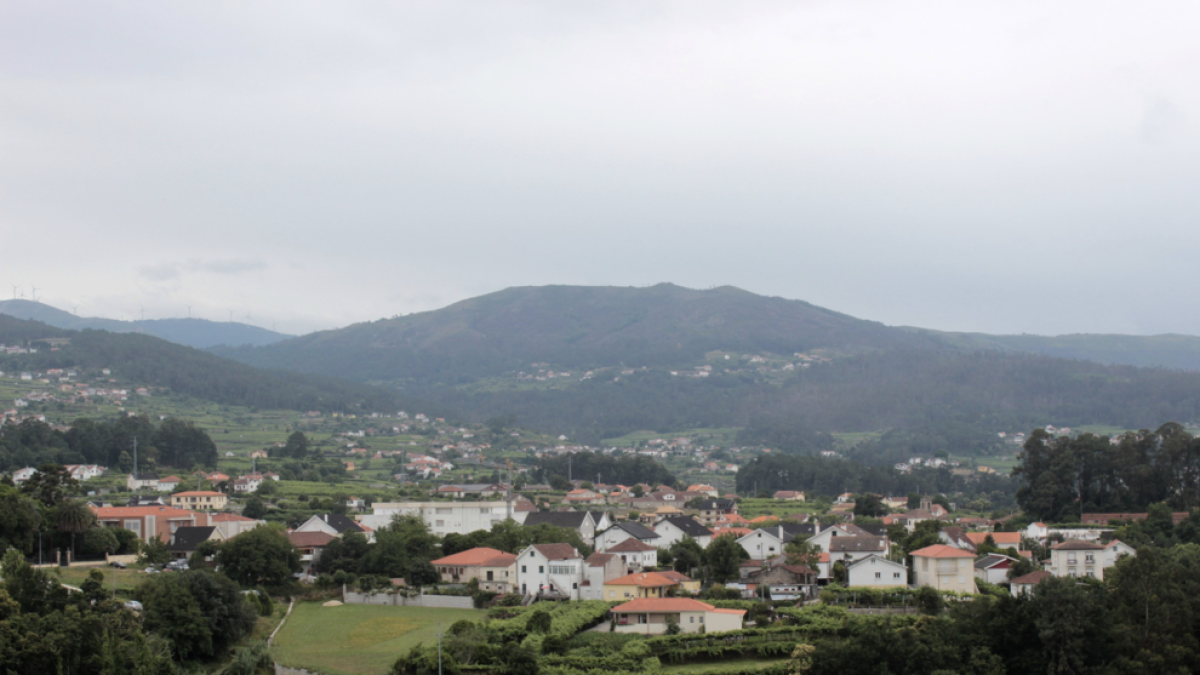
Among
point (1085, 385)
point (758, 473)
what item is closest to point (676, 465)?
point (758, 473)

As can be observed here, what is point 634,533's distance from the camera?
155ft

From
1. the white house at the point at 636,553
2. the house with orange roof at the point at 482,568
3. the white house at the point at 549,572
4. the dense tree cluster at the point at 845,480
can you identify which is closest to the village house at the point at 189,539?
the house with orange roof at the point at 482,568

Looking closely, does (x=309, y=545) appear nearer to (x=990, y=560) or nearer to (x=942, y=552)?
(x=942, y=552)

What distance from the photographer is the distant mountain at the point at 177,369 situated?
14462 centimetres

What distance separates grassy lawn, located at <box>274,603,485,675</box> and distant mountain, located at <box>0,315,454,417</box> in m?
115

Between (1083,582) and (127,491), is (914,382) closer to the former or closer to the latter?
(127,491)

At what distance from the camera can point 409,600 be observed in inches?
1444

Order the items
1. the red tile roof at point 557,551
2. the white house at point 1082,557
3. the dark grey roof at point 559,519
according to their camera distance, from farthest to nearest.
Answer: the dark grey roof at point 559,519, the white house at point 1082,557, the red tile roof at point 557,551

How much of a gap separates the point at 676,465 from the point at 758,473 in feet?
102

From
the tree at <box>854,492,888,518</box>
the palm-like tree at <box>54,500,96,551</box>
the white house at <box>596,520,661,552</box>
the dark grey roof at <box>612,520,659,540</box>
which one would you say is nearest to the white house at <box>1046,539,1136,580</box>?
the white house at <box>596,520,661,552</box>

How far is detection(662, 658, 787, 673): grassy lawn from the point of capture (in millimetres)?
27500

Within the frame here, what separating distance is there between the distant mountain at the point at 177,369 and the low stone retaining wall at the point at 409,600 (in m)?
113

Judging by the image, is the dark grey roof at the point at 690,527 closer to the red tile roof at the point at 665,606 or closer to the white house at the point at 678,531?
the white house at the point at 678,531

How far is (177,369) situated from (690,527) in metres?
119
